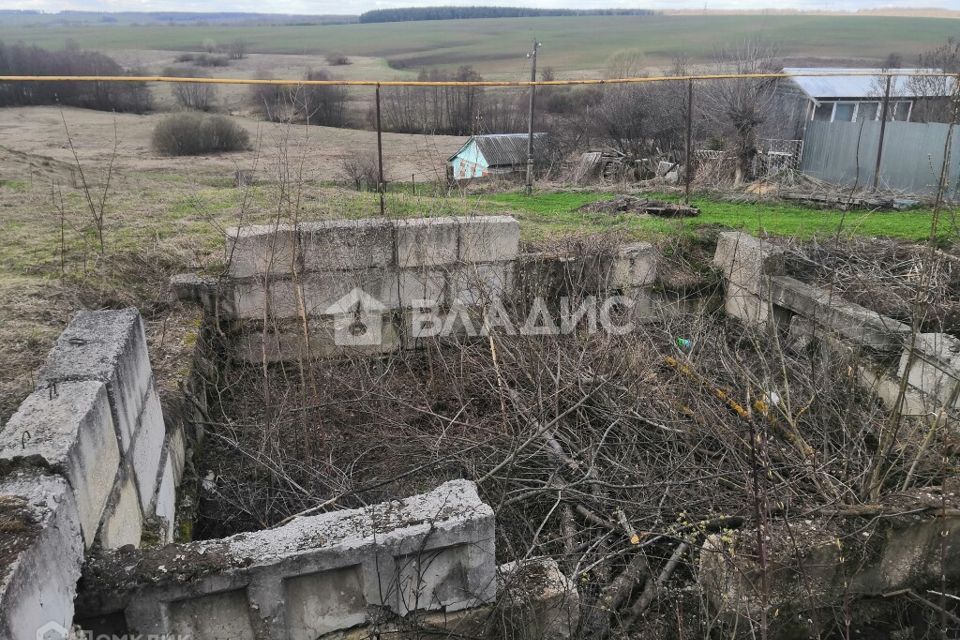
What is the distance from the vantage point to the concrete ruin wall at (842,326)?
187 inches

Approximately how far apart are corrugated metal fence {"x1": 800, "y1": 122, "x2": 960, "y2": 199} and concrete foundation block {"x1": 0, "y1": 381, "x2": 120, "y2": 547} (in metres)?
11.2

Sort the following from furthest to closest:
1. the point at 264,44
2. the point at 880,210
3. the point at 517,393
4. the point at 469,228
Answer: the point at 264,44
the point at 880,210
the point at 469,228
the point at 517,393

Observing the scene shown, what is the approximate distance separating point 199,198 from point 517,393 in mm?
5743

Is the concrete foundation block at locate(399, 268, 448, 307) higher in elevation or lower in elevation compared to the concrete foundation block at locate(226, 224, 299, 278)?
lower

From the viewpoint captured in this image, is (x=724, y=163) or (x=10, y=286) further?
(x=724, y=163)

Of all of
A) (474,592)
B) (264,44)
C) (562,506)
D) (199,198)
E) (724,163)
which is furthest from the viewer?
A: (264,44)

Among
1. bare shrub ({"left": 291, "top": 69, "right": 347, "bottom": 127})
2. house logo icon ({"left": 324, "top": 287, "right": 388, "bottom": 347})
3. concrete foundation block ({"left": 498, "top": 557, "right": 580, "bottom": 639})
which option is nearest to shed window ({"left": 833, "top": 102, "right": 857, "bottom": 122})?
bare shrub ({"left": 291, "top": 69, "right": 347, "bottom": 127})

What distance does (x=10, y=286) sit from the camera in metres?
5.42

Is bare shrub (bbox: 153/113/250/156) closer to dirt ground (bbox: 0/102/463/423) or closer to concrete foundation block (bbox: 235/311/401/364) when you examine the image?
dirt ground (bbox: 0/102/463/423)

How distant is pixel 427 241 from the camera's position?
6.03 meters

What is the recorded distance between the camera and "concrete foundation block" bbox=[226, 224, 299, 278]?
5656 millimetres

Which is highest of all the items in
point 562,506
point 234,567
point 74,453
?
point 74,453

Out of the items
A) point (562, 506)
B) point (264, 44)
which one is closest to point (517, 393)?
point (562, 506)

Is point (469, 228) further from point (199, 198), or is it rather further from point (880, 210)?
point (880, 210)
